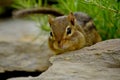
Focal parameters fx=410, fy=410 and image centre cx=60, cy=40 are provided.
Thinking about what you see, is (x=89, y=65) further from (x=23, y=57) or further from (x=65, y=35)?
(x=23, y=57)

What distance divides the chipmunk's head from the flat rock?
0.38 ft

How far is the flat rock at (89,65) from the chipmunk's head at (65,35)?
12cm

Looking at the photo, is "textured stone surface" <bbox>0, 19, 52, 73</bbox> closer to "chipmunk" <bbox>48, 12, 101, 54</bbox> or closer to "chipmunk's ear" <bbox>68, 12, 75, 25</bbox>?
"chipmunk" <bbox>48, 12, 101, 54</bbox>

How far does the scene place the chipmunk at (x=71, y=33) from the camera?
379cm

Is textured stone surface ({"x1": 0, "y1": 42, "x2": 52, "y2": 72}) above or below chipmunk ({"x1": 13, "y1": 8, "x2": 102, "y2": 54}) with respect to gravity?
below

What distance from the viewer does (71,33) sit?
13.0ft

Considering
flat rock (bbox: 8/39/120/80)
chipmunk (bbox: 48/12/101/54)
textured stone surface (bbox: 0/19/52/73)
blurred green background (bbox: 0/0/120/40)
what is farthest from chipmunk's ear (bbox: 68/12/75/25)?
textured stone surface (bbox: 0/19/52/73)

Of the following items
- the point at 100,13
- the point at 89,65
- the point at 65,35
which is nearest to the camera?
the point at 89,65

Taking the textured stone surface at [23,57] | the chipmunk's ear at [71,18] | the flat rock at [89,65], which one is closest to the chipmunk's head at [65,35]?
the chipmunk's ear at [71,18]

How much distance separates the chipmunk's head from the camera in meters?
3.77

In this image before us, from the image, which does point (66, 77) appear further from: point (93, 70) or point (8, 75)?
point (8, 75)

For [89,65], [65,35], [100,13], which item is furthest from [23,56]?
[89,65]

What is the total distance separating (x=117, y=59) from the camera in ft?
11.1

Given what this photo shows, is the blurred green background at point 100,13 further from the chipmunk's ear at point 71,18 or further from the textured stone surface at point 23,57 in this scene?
the textured stone surface at point 23,57
